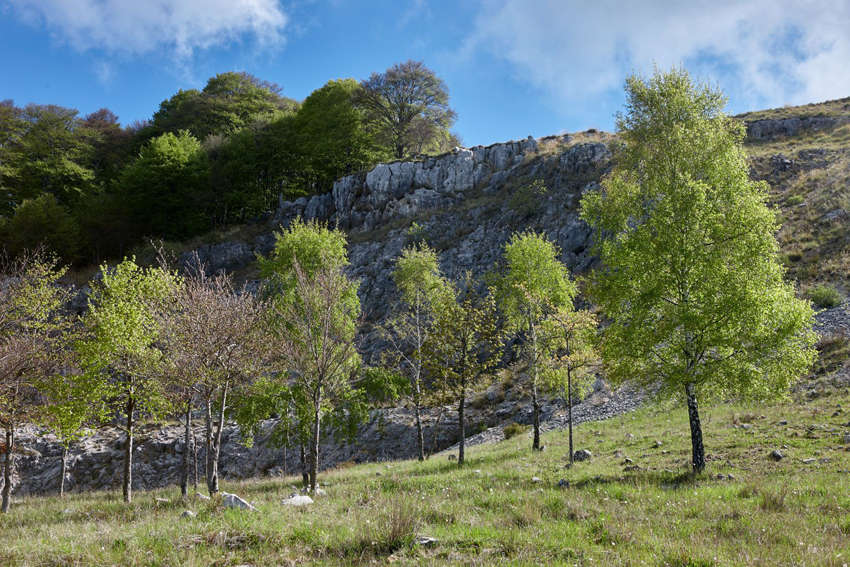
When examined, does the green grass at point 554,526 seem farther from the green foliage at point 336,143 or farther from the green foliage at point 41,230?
the green foliage at point 41,230

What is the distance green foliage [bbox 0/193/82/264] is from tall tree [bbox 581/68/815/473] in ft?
207

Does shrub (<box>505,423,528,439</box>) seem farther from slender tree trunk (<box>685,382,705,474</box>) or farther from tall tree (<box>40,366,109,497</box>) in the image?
tall tree (<box>40,366,109,497</box>)

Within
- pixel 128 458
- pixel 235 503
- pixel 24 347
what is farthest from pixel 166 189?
pixel 235 503

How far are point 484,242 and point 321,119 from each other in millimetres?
32487

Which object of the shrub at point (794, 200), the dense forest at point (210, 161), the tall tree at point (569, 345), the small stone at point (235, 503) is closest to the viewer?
the small stone at point (235, 503)

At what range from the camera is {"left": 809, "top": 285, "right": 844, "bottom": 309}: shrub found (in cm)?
2397

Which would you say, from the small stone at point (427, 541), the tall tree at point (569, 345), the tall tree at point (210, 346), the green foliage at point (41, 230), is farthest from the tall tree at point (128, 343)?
the green foliage at point (41, 230)

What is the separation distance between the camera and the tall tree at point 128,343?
17859 mm

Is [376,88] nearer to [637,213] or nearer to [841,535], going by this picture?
[637,213]

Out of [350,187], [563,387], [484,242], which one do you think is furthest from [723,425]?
[350,187]

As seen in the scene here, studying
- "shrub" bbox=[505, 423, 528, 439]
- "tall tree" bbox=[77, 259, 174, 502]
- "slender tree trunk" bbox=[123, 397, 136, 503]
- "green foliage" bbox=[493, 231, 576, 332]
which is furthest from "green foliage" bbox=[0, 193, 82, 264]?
"shrub" bbox=[505, 423, 528, 439]

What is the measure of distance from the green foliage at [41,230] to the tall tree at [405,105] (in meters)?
40.0

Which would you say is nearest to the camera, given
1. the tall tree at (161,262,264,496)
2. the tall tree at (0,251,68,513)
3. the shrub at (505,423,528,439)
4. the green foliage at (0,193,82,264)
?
the tall tree at (0,251,68,513)

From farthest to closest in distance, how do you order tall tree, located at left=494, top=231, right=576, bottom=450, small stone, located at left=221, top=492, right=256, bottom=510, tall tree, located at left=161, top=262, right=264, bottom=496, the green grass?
tall tree, located at left=494, top=231, right=576, bottom=450 < tall tree, located at left=161, top=262, right=264, bottom=496 < small stone, located at left=221, top=492, right=256, bottom=510 < the green grass
